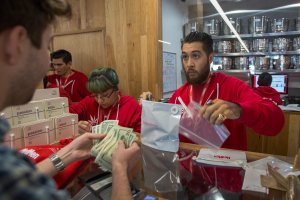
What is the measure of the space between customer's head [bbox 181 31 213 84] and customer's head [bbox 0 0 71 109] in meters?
1.41

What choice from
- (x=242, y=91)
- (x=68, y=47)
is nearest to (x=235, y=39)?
(x=68, y=47)

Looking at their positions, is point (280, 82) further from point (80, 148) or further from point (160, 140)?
point (80, 148)

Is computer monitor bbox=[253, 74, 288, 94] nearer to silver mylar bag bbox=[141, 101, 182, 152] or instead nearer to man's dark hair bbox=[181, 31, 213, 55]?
man's dark hair bbox=[181, 31, 213, 55]

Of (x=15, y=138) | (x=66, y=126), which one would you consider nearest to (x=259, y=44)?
(x=66, y=126)

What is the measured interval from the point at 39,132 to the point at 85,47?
2.27 meters

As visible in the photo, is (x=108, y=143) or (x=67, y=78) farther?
(x=67, y=78)

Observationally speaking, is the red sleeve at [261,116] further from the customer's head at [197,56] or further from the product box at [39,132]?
the product box at [39,132]

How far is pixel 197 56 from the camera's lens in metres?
1.86

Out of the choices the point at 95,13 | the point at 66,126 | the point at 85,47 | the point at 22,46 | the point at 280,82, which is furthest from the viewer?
the point at 280,82

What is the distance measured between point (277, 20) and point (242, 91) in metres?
3.10

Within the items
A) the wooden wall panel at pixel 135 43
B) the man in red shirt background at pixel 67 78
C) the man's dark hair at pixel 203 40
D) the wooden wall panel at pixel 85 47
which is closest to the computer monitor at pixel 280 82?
the wooden wall panel at pixel 135 43

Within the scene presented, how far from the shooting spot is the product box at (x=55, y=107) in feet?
4.79

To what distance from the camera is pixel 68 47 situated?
358 centimetres

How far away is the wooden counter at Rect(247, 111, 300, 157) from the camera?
3.12 metres
